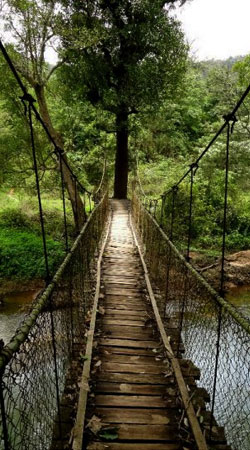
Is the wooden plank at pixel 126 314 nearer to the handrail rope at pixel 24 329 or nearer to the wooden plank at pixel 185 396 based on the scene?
the wooden plank at pixel 185 396

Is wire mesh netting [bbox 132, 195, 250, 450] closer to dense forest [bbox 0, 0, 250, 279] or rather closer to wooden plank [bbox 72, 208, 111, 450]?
wooden plank [bbox 72, 208, 111, 450]

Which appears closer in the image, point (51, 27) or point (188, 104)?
point (51, 27)

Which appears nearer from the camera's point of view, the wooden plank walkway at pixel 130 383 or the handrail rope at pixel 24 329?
the handrail rope at pixel 24 329

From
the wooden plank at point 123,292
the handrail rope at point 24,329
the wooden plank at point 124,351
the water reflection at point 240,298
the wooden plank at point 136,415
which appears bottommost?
the water reflection at point 240,298

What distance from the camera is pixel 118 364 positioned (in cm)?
233

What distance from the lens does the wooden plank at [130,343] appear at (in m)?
2.56

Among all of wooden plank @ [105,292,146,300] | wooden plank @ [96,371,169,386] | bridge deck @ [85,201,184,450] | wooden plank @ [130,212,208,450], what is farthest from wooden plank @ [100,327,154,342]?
wooden plank @ [105,292,146,300]

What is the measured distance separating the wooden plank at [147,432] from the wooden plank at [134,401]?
0.48ft

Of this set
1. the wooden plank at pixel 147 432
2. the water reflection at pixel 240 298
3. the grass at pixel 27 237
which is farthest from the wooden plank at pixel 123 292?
the grass at pixel 27 237

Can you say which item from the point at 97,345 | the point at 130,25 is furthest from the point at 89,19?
the point at 97,345

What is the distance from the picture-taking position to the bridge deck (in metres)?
1.75

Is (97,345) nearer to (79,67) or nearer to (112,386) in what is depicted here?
(112,386)

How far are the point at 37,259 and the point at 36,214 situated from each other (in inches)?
88.4

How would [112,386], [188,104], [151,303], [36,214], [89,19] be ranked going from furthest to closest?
[188,104] < [36,214] < [89,19] < [151,303] < [112,386]
